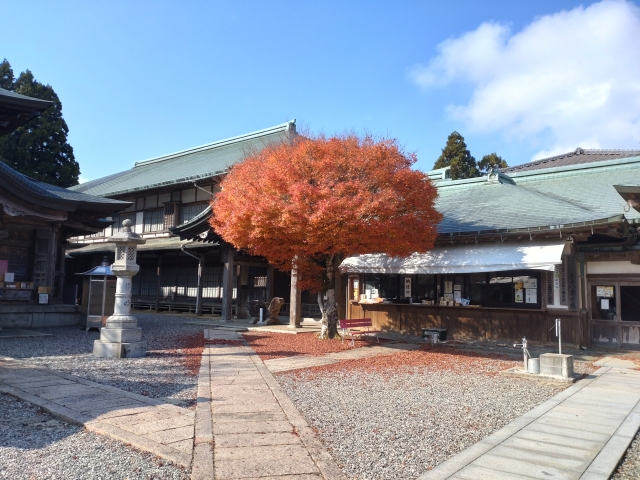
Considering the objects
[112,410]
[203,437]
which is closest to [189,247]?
[112,410]

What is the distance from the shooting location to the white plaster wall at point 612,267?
1271cm

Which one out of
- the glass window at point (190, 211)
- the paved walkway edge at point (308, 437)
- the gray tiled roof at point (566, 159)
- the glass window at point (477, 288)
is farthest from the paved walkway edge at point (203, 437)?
the gray tiled roof at point (566, 159)

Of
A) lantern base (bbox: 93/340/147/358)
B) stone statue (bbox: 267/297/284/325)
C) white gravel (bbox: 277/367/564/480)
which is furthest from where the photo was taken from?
stone statue (bbox: 267/297/284/325)

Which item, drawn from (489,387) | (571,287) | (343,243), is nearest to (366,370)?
(489,387)

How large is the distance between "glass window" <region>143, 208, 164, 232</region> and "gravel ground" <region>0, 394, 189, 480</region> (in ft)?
63.3

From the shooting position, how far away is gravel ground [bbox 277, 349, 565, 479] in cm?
449

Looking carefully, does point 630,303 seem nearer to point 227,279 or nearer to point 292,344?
point 292,344

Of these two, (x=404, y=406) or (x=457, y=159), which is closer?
(x=404, y=406)

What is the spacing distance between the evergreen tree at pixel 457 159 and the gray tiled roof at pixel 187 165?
15967 millimetres

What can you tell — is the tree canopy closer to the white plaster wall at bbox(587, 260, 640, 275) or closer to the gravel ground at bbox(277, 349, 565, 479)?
the white plaster wall at bbox(587, 260, 640, 275)

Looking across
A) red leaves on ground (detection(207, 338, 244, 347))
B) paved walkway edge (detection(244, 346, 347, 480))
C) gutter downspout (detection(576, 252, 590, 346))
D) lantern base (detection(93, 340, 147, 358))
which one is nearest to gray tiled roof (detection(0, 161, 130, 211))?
lantern base (detection(93, 340, 147, 358))

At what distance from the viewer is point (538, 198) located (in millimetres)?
15156

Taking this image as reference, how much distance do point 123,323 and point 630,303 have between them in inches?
512

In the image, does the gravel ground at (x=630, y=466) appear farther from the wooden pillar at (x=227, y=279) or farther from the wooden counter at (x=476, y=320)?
the wooden pillar at (x=227, y=279)
